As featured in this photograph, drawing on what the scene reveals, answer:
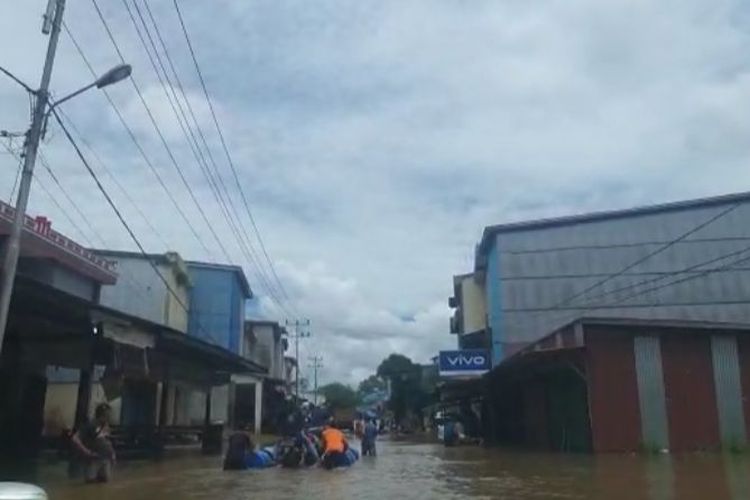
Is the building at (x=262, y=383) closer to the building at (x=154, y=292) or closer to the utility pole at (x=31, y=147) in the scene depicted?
the building at (x=154, y=292)

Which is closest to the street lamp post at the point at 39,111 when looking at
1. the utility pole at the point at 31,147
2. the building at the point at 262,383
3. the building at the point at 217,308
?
the utility pole at the point at 31,147

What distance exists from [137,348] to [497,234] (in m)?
25.3

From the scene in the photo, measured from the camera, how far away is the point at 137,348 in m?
18.3

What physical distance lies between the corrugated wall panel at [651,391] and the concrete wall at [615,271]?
1654cm

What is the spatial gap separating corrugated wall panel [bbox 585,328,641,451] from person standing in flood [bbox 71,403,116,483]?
510 inches

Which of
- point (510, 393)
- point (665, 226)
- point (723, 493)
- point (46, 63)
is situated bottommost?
point (723, 493)

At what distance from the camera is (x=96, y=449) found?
555 inches

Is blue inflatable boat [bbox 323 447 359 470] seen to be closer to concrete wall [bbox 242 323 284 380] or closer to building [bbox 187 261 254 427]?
building [bbox 187 261 254 427]

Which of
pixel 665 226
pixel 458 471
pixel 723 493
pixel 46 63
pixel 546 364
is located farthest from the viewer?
pixel 665 226

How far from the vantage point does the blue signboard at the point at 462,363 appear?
39.2 metres

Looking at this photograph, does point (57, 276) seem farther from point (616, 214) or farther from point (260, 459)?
point (616, 214)

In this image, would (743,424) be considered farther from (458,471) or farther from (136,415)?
(136,415)

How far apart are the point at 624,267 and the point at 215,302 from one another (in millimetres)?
23757

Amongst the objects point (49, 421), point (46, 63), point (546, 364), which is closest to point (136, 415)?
point (49, 421)
